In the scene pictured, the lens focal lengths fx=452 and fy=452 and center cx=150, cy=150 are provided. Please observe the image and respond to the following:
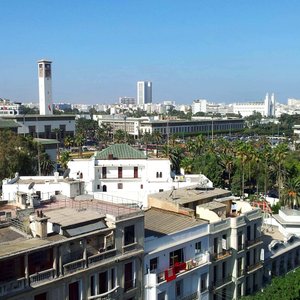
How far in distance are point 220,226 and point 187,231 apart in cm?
352

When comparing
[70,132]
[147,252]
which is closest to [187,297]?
[147,252]

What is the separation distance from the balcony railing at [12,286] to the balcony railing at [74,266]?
7.76 ft

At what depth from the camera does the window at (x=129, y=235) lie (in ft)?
83.7

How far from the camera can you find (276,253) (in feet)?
129

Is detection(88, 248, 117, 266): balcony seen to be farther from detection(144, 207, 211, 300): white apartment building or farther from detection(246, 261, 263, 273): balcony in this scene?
detection(246, 261, 263, 273): balcony

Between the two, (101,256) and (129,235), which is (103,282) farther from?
(129,235)

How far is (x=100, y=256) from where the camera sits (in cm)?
2394

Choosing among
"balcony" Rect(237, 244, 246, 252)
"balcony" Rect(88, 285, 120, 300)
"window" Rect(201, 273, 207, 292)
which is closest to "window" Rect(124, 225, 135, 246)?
"balcony" Rect(88, 285, 120, 300)

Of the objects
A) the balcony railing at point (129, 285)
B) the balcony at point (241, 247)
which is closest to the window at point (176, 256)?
the balcony railing at point (129, 285)

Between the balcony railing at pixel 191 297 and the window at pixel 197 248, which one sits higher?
the window at pixel 197 248

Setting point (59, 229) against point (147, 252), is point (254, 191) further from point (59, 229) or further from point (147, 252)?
point (59, 229)

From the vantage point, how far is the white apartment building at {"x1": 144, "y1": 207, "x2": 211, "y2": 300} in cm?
2717

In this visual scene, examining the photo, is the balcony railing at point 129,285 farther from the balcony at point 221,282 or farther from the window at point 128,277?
the balcony at point 221,282

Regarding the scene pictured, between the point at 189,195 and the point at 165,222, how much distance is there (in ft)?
22.0
